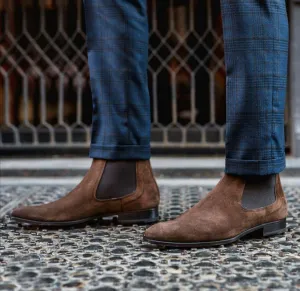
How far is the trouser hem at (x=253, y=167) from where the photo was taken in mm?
1083

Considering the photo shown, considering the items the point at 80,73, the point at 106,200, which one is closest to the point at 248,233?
the point at 106,200

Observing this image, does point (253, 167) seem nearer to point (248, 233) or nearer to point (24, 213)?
point (248, 233)

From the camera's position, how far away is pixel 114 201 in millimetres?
1289

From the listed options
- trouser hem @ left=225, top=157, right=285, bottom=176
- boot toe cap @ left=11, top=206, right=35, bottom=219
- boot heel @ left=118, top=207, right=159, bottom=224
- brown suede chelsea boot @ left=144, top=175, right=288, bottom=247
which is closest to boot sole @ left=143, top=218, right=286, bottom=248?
brown suede chelsea boot @ left=144, top=175, right=288, bottom=247

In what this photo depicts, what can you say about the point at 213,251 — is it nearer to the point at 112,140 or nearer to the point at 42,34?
the point at 112,140

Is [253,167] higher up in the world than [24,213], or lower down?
higher up

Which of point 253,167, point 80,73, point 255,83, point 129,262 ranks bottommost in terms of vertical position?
point 129,262

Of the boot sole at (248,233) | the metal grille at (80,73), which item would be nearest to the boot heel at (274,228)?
the boot sole at (248,233)

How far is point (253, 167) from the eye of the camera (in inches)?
42.7

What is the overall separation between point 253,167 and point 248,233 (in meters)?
0.15

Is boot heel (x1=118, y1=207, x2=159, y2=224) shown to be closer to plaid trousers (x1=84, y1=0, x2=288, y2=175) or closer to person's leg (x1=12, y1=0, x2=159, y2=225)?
person's leg (x1=12, y1=0, x2=159, y2=225)

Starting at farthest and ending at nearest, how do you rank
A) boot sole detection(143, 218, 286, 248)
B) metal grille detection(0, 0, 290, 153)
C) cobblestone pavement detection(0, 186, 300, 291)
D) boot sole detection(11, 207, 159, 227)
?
metal grille detection(0, 0, 290, 153) < boot sole detection(11, 207, 159, 227) < boot sole detection(143, 218, 286, 248) < cobblestone pavement detection(0, 186, 300, 291)

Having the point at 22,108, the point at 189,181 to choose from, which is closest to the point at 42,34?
the point at 22,108

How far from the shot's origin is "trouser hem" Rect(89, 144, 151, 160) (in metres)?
1.29
